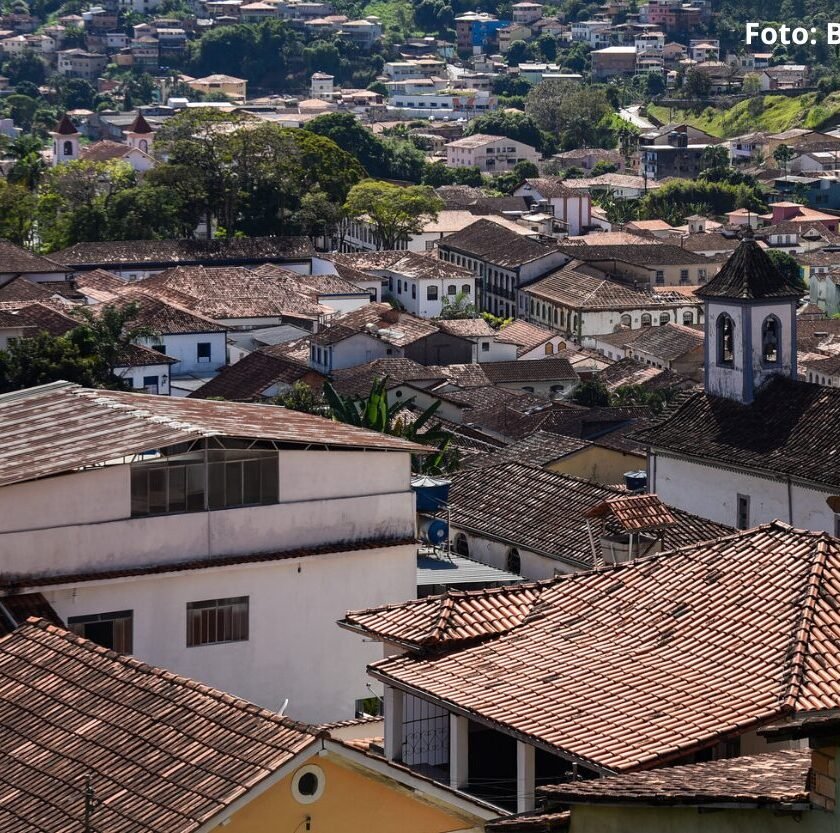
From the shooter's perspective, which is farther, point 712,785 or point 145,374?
point 145,374

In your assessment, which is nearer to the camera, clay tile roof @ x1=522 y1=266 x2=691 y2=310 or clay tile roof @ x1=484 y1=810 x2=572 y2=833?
clay tile roof @ x1=484 y1=810 x2=572 y2=833

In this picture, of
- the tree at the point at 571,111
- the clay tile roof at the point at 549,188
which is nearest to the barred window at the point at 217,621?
the clay tile roof at the point at 549,188

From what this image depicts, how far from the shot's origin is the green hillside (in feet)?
494

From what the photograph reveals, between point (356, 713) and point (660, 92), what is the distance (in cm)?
16000

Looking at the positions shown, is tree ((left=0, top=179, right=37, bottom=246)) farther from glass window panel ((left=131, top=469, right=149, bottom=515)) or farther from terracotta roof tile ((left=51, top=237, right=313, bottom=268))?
glass window panel ((left=131, top=469, right=149, bottom=515))

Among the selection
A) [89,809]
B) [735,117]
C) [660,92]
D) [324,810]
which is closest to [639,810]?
[324,810]

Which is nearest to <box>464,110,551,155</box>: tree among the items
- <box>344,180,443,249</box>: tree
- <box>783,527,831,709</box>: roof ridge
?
<box>344,180,443,249</box>: tree

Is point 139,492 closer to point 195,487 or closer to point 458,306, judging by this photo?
point 195,487

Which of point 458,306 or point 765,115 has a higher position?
point 458,306

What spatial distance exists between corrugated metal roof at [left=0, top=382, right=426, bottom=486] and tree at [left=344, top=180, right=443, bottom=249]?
71818mm

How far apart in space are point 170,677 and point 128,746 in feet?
3.09

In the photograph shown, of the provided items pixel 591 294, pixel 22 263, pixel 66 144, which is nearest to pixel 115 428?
pixel 22 263

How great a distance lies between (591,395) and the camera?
61188mm

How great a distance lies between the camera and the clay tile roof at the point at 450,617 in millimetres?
16031
